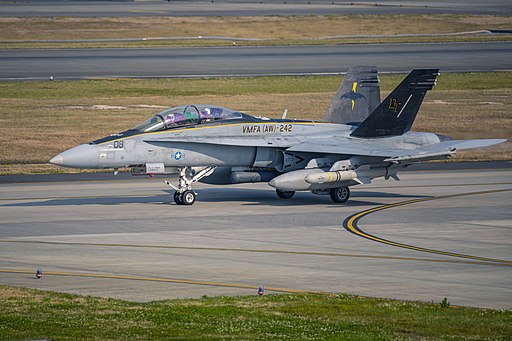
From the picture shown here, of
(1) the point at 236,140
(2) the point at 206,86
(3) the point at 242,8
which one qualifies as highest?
(3) the point at 242,8

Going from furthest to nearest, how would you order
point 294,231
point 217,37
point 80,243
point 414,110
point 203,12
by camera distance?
point 203,12 → point 217,37 → point 414,110 → point 294,231 → point 80,243

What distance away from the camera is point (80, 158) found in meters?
32.3

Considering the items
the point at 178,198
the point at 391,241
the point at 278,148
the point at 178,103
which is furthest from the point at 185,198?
the point at 178,103

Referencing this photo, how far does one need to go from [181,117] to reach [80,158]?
4052mm

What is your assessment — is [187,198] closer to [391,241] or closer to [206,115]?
[206,115]

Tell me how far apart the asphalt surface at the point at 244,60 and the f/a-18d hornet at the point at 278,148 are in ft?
126

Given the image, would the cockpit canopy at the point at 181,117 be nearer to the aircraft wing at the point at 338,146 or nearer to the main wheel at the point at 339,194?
the aircraft wing at the point at 338,146

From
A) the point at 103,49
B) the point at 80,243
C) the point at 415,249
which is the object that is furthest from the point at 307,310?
the point at 103,49

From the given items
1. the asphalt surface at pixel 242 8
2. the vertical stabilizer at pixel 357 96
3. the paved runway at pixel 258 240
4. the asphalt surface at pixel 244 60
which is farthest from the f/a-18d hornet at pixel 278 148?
the asphalt surface at pixel 242 8

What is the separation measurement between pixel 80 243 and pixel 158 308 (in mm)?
8957

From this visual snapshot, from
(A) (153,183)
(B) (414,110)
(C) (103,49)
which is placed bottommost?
(A) (153,183)

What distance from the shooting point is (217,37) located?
10488cm

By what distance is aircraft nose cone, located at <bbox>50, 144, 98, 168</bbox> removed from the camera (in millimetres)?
32125

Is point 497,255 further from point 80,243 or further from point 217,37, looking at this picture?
point 217,37
